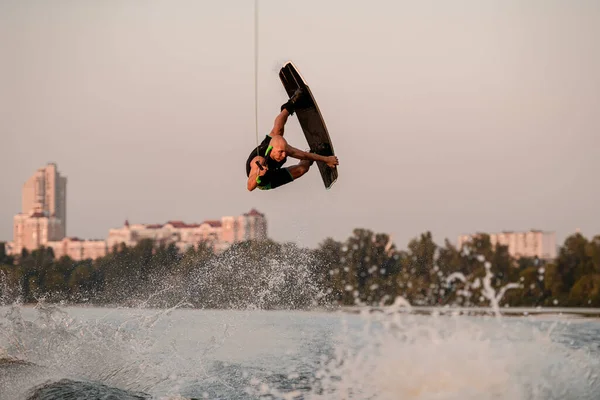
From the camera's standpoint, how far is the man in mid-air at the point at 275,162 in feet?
34.0

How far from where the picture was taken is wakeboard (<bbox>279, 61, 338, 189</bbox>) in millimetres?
11570

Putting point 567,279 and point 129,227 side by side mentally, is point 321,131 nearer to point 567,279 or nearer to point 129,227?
point 567,279

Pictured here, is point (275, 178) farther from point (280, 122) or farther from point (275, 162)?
point (280, 122)

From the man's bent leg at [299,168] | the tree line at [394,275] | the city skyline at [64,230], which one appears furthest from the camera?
the city skyline at [64,230]

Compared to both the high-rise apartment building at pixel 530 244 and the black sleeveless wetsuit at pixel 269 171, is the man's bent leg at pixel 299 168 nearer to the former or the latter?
the black sleeveless wetsuit at pixel 269 171

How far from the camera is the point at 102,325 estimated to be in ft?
41.7

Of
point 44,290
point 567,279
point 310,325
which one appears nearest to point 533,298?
point 567,279

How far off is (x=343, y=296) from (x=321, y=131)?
49.9 metres

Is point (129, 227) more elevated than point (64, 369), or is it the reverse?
point (129, 227)

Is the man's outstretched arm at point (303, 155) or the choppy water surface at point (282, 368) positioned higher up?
the man's outstretched arm at point (303, 155)

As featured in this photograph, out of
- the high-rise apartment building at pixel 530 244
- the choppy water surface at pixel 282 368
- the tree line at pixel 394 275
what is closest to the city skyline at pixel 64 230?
the tree line at pixel 394 275

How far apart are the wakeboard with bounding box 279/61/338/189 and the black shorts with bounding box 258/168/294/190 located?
39.9 inches

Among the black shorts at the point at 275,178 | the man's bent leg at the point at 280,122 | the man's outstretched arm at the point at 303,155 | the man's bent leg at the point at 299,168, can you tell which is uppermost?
the man's bent leg at the point at 280,122

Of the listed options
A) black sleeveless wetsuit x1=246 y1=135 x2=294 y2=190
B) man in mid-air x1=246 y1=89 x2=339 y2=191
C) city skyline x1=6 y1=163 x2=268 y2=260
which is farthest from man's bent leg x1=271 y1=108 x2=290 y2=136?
city skyline x1=6 y1=163 x2=268 y2=260
